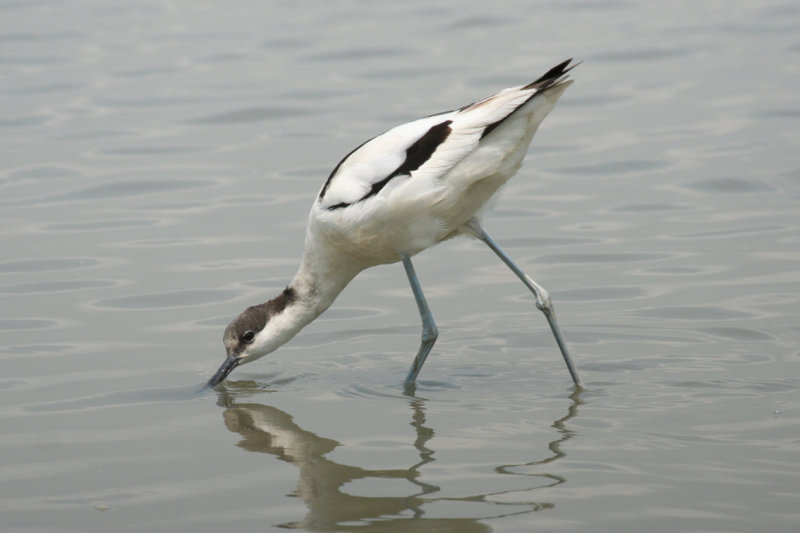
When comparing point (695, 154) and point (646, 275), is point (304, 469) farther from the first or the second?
point (695, 154)

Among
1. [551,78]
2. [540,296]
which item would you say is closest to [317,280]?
[540,296]

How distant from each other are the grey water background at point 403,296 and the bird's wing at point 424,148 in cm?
107

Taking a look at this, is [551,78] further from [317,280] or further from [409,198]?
[317,280]

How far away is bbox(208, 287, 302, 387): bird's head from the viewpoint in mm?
7316

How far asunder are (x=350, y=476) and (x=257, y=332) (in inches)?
72.0

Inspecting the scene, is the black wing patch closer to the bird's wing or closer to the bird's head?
the bird's wing

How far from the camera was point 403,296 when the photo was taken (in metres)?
8.68


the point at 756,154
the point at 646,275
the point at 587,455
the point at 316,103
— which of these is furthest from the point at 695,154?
the point at 587,455

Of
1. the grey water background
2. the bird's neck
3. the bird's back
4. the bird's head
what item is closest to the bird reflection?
the grey water background

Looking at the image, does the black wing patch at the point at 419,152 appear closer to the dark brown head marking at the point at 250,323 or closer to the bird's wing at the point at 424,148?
the bird's wing at the point at 424,148

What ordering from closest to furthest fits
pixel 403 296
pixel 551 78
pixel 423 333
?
1. pixel 551 78
2. pixel 423 333
3. pixel 403 296

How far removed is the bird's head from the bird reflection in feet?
1.38

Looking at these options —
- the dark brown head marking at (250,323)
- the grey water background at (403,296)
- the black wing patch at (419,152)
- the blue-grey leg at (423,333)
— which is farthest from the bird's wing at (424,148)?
the grey water background at (403,296)

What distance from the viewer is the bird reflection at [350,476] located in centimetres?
516
